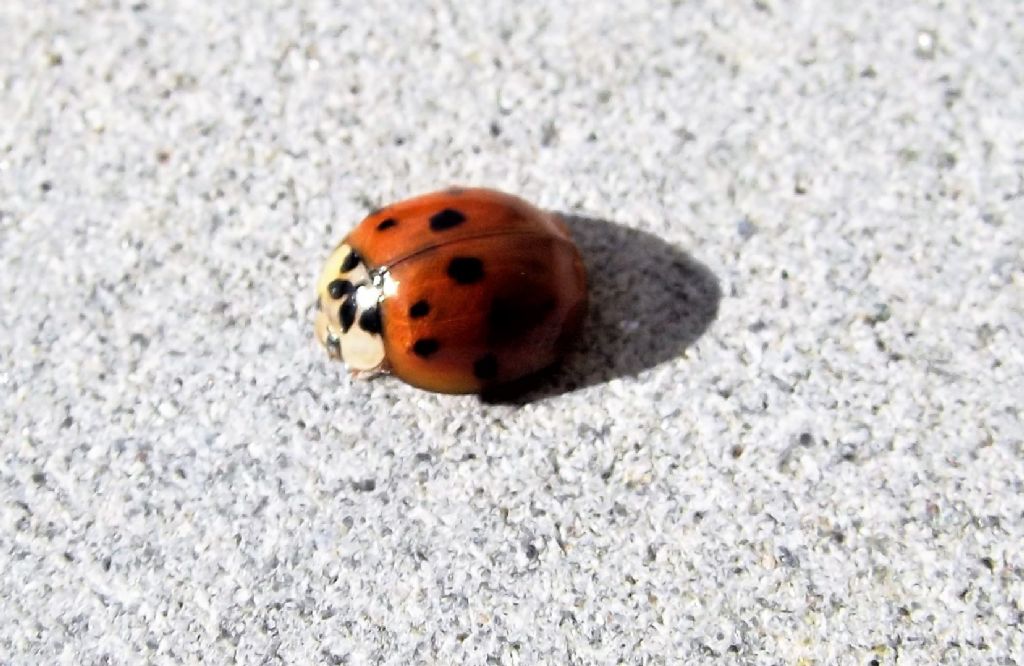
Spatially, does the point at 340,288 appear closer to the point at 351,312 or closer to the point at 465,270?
the point at 351,312

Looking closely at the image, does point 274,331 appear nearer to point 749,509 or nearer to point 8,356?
point 8,356

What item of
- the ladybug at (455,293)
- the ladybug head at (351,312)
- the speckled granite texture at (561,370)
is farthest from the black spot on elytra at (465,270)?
the speckled granite texture at (561,370)

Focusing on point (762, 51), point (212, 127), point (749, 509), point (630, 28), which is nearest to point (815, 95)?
point (762, 51)

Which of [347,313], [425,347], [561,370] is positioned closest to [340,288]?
[347,313]

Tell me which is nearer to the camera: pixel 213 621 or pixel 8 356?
pixel 213 621

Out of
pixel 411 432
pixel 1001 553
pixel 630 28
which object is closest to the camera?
pixel 1001 553

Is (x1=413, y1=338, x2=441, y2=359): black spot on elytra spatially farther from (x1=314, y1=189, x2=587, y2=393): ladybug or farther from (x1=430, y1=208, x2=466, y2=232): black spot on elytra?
(x1=430, y1=208, x2=466, y2=232): black spot on elytra

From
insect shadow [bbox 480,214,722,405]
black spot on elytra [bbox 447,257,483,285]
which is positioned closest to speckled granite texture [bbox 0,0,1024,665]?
insect shadow [bbox 480,214,722,405]

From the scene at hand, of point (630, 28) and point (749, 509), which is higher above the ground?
point (630, 28)
